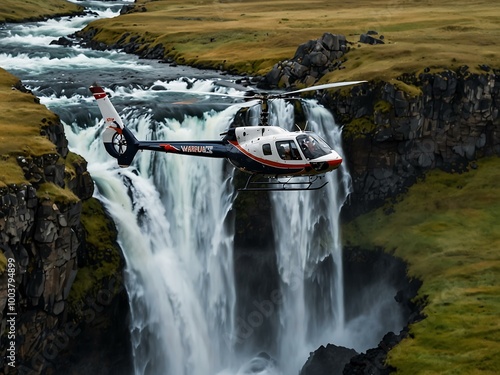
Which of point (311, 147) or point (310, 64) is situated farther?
point (310, 64)

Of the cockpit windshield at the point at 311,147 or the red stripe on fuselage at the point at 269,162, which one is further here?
the red stripe on fuselage at the point at 269,162

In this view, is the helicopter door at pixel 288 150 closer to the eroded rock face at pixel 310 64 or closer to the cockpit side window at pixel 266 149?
the cockpit side window at pixel 266 149

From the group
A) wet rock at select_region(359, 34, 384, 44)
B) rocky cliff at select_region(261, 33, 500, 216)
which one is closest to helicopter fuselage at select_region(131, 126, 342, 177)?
rocky cliff at select_region(261, 33, 500, 216)

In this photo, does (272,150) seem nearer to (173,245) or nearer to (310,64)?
(173,245)

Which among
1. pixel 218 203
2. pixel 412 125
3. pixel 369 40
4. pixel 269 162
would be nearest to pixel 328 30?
pixel 369 40

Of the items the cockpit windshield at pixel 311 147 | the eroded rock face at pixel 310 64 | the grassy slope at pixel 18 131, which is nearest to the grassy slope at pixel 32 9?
the eroded rock face at pixel 310 64

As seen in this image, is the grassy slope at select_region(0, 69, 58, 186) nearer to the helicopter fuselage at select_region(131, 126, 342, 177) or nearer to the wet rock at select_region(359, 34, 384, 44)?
the helicopter fuselage at select_region(131, 126, 342, 177)
